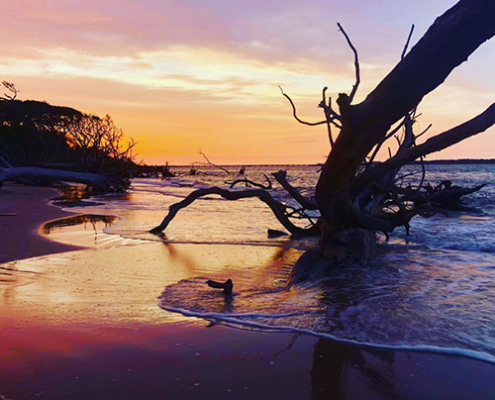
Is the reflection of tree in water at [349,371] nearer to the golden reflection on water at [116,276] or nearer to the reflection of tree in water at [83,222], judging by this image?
the golden reflection on water at [116,276]

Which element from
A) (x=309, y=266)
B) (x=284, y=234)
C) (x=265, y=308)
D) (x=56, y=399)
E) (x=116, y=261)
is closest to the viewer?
(x=56, y=399)

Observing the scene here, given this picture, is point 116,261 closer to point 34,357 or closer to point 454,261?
point 34,357

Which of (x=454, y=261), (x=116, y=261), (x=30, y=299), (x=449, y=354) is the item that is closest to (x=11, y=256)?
(x=116, y=261)

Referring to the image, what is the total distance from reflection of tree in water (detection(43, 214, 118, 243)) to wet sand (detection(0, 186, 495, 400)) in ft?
18.5

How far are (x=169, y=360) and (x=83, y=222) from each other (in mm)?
9594

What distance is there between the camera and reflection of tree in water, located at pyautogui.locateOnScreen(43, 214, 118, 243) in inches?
426

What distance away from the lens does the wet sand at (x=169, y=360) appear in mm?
2779

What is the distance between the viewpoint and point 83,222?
476 inches

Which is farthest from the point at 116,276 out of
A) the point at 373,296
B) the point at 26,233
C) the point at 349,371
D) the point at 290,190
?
the point at 26,233

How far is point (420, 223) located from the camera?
528 inches

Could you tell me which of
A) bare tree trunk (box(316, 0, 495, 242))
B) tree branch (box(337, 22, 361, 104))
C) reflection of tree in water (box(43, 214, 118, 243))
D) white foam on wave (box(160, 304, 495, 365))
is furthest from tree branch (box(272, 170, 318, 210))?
reflection of tree in water (box(43, 214, 118, 243))

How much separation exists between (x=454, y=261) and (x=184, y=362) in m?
5.65

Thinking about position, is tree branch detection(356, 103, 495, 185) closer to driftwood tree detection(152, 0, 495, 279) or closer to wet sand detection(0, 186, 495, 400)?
driftwood tree detection(152, 0, 495, 279)

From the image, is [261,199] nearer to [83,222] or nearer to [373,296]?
[373,296]
